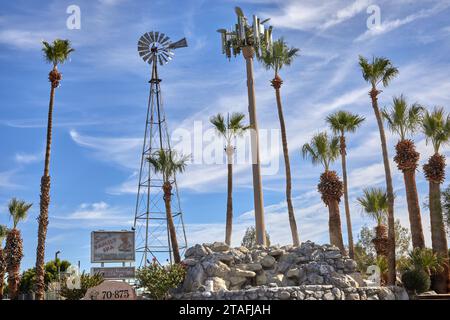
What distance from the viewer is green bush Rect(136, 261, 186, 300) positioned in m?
28.5

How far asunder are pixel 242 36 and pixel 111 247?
14.5 m

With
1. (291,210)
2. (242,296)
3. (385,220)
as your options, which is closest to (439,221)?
(385,220)

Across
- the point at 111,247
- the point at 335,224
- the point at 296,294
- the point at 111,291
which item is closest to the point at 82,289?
the point at 111,247

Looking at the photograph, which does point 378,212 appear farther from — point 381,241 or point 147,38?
point 147,38

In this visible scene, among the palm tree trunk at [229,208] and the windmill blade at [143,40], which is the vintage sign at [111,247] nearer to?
the palm tree trunk at [229,208]

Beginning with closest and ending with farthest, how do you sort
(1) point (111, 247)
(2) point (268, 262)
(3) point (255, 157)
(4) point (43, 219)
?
(2) point (268, 262) → (1) point (111, 247) → (4) point (43, 219) → (3) point (255, 157)

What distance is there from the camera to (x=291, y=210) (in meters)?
39.1

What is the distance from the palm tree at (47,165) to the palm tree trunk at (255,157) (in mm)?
10735

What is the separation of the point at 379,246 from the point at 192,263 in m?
15.7

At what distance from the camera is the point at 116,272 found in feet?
104

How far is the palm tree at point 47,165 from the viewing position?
34000 mm

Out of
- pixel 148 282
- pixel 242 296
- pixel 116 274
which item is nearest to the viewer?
pixel 242 296

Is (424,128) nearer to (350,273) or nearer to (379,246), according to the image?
(379,246)
